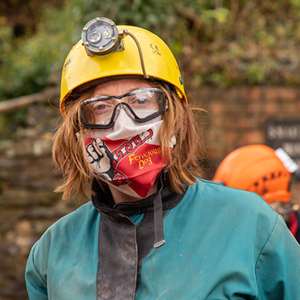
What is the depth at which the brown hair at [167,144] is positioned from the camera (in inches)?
70.0

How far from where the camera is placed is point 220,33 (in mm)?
7465

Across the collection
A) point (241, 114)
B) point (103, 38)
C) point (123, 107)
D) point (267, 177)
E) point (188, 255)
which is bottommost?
point (241, 114)

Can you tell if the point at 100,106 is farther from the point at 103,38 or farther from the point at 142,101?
the point at 103,38

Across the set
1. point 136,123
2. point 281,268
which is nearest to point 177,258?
point 281,268

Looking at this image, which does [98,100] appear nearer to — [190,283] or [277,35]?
[190,283]

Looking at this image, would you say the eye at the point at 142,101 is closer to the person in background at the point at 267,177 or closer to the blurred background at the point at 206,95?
the person in background at the point at 267,177

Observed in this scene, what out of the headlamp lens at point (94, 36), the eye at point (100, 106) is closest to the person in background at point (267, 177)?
the eye at point (100, 106)

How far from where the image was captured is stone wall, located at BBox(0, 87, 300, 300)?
→ 19.6 ft

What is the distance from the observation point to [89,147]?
5.89 feet

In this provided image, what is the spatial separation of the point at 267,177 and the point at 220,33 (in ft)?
16.3

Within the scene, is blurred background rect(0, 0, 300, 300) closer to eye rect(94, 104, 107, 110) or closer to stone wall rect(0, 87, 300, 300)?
stone wall rect(0, 87, 300, 300)

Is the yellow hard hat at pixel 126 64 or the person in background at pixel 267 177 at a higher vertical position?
the yellow hard hat at pixel 126 64

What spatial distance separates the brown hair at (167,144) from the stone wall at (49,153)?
4.07 metres

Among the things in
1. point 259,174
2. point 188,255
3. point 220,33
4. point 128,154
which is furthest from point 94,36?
point 220,33
